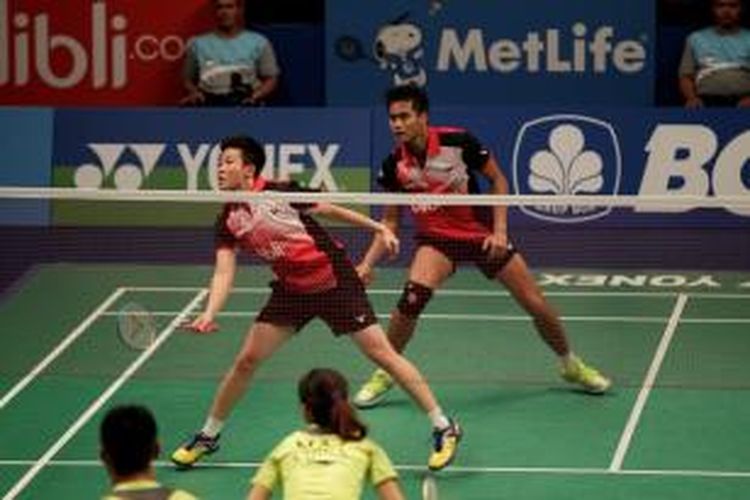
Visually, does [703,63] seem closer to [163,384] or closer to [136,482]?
[163,384]

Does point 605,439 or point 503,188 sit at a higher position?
point 503,188

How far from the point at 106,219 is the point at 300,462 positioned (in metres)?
9.07

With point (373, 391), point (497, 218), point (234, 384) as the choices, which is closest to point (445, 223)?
point (497, 218)

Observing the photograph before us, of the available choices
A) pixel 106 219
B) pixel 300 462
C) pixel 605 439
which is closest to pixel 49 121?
pixel 106 219

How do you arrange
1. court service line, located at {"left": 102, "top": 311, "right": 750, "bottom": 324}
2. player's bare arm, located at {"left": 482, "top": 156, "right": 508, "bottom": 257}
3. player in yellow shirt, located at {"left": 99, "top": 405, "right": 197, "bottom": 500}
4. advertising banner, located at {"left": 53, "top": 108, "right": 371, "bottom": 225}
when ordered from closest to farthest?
player in yellow shirt, located at {"left": 99, "top": 405, "right": 197, "bottom": 500}, player's bare arm, located at {"left": 482, "top": 156, "right": 508, "bottom": 257}, court service line, located at {"left": 102, "top": 311, "right": 750, "bottom": 324}, advertising banner, located at {"left": 53, "top": 108, "right": 371, "bottom": 225}

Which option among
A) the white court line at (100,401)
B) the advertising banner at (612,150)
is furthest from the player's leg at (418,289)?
the advertising banner at (612,150)

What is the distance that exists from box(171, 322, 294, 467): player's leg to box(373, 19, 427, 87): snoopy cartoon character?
6.93 metres

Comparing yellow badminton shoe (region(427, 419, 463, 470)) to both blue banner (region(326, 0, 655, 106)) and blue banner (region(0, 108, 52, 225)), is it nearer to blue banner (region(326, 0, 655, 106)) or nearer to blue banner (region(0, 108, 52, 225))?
blue banner (region(0, 108, 52, 225))

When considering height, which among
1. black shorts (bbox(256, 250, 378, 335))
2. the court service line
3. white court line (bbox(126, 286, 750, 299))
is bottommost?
the court service line

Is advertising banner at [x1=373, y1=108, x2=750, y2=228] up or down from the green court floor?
up

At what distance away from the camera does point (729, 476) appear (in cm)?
1184

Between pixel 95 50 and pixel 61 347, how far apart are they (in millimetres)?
5012

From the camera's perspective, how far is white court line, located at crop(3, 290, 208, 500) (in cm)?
1184

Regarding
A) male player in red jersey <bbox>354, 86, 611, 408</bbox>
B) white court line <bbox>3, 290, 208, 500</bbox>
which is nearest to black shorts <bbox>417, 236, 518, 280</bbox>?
male player in red jersey <bbox>354, 86, 611, 408</bbox>
